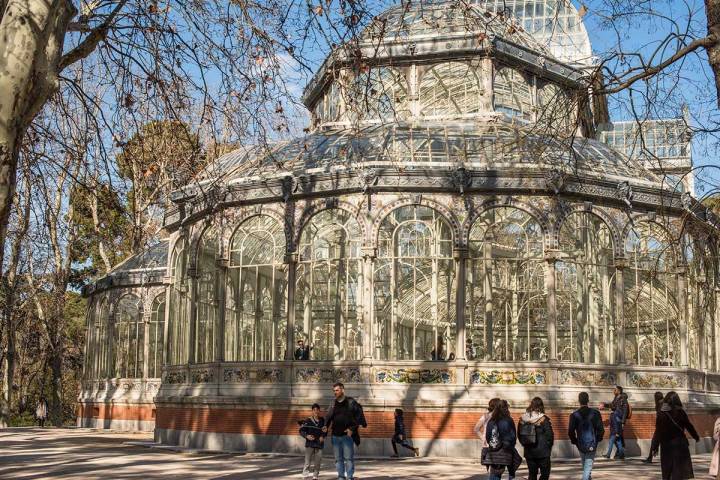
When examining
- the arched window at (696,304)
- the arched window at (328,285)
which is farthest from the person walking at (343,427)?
the arched window at (696,304)

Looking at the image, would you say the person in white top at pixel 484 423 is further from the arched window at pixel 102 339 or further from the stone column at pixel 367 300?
the arched window at pixel 102 339

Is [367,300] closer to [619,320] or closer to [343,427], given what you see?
[619,320]

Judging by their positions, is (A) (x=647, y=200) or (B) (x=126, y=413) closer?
(A) (x=647, y=200)

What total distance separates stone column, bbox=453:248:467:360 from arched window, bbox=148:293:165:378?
49.8ft

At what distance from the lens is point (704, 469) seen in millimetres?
18062

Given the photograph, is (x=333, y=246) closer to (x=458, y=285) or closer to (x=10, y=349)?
(x=458, y=285)

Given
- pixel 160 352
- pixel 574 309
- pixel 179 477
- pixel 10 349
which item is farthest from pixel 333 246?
pixel 10 349

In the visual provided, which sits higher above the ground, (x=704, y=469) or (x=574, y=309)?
(x=574, y=309)

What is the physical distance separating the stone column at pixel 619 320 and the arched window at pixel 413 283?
355cm

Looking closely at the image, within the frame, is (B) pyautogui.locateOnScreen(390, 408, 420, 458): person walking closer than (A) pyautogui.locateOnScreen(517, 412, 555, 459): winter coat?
No

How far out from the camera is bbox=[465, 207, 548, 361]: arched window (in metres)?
22.1

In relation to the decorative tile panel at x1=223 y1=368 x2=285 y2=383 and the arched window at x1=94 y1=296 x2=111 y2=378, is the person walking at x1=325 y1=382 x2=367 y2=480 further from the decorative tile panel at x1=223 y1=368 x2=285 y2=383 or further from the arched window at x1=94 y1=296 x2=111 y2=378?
the arched window at x1=94 y1=296 x2=111 y2=378

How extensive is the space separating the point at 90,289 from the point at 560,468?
897 inches

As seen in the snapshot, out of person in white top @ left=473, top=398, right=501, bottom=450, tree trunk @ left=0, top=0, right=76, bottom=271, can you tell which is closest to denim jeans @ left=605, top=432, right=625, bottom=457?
person in white top @ left=473, top=398, right=501, bottom=450
